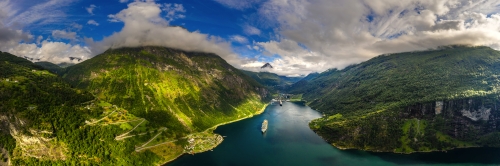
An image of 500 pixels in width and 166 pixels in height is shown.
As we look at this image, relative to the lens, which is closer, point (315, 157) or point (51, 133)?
point (51, 133)

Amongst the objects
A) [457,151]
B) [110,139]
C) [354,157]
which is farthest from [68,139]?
[457,151]

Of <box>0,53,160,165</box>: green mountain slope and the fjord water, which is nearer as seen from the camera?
<box>0,53,160,165</box>: green mountain slope

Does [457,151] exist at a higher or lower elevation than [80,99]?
lower

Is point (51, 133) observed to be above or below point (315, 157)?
above

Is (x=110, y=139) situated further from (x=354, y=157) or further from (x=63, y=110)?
(x=354, y=157)

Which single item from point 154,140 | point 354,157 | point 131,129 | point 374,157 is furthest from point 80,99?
point 374,157

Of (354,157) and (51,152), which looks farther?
(354,157)

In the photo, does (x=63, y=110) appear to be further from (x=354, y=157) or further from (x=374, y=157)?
(x=374, y=157)

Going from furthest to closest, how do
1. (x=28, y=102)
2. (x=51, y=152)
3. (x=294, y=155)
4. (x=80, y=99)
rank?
1. (x=80, y=99)
2. (x=294, y=155)
3. (x=28, y=102)
4. (x=51, y=152)

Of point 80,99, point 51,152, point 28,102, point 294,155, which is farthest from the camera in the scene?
point 80,99

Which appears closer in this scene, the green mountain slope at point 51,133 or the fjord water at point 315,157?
the green mountain slope at point 51,133
